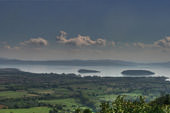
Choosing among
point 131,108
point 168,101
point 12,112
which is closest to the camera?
point 131,108

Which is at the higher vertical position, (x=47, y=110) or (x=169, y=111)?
(x=169, y=111)

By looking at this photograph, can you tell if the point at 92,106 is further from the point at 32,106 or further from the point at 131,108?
the point at 131,108

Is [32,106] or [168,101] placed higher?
[168,101]

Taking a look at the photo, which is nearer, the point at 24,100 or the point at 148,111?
the point at 148,111

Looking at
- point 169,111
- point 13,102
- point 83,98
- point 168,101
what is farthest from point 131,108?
point 83,98

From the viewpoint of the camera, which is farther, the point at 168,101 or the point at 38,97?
the point at 38,97

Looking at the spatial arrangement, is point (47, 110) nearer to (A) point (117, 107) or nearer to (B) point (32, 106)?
(B) point (32, 106)

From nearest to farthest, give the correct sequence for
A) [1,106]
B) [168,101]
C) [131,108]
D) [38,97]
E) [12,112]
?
[131,108] → [168,101] → [12,112] → [1,106] → [38,97]

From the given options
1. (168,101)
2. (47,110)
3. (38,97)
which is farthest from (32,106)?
(168,101)

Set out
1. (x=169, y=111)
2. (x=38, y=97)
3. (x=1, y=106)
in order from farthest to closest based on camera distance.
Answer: (x=38, y=97) → (x=1, y=106) → (x=169, y=111)
